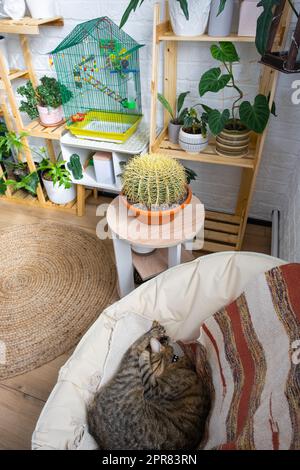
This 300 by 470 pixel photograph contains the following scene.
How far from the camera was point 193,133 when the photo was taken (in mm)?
1396

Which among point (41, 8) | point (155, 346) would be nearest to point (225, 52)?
point (41, 8)

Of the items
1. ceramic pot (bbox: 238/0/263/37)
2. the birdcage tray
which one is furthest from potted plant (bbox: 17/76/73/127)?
ceramic pot (bbox: 238/0/263/37)

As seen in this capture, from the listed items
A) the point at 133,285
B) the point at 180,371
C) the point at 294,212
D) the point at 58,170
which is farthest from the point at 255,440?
the point at 58,170

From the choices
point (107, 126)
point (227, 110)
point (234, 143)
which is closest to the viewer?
point (227, 110)

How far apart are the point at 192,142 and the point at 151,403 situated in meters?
1.05

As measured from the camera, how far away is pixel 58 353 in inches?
49.4

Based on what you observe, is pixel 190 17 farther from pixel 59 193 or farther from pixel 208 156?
pixel 59 193

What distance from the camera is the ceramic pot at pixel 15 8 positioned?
1.40 m

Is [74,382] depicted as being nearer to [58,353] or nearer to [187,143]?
[58,353]

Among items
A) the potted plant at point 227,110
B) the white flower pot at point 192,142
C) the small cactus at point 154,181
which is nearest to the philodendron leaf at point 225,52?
the potted plant at point 227,110

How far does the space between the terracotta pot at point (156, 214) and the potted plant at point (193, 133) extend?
1.18 feet

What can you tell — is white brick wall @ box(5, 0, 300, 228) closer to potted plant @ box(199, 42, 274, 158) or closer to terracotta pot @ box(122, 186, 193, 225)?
potted plant @ box(199, 42, 274, 158)

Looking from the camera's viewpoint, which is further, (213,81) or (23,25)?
(23,25)

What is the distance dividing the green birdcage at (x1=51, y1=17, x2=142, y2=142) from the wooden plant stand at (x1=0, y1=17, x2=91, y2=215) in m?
0.14
